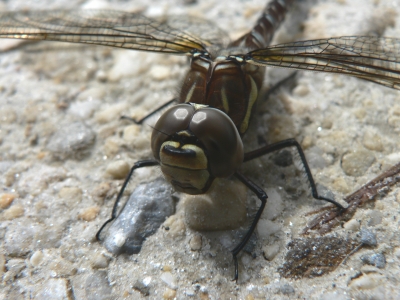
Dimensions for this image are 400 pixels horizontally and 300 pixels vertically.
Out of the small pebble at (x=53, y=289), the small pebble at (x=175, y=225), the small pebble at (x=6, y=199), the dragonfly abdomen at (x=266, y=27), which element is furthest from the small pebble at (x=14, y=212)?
the dragonfly abdomen at (x=266, y=27)

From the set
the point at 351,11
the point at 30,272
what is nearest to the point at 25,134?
the point at 30,272

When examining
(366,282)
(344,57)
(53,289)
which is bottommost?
(53,289)

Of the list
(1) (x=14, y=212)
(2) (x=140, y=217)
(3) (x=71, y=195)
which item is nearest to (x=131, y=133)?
(3) (x=71, y=195)

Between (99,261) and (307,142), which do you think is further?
(307,142)

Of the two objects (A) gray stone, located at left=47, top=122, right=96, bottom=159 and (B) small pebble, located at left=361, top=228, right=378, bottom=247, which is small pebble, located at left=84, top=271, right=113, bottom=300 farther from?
(B) small pebble, located at left=361, top=228, right=378, bottom=247

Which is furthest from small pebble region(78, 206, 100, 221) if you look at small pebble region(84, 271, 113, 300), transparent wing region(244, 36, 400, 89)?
transparent wing region(244, 36, 400, 89)

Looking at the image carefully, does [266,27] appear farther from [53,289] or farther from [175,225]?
[53,289]
